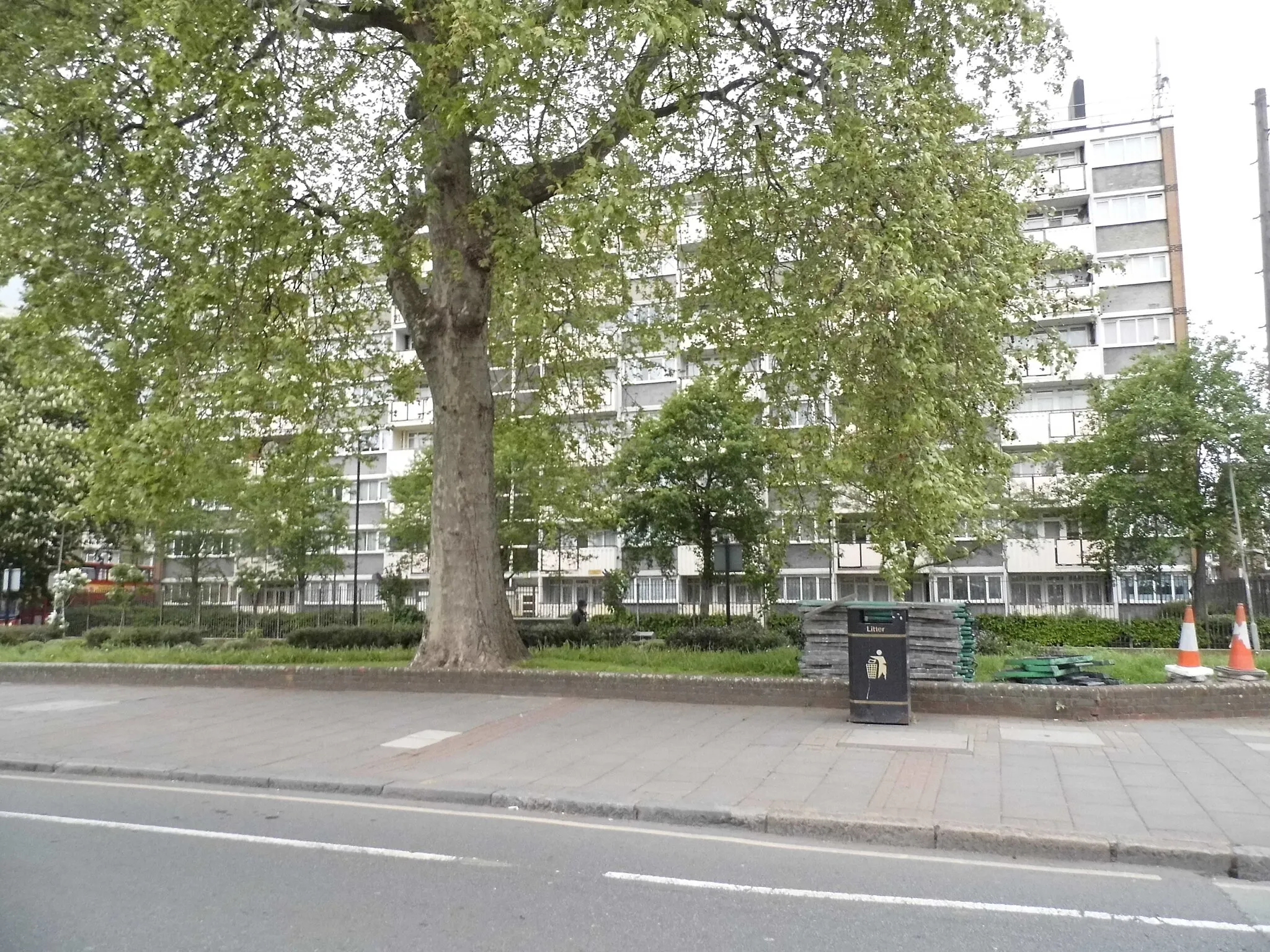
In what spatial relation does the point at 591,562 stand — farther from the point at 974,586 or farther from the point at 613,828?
the point at 613,828

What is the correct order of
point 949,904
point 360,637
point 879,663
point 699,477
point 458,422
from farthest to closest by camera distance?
1. point 699,477
2. point 360,637
3. point 458,422
4. point 879,663
5. point 949,904

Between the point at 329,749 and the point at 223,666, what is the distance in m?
6.06

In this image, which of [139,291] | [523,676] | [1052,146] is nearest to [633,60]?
[139,291]

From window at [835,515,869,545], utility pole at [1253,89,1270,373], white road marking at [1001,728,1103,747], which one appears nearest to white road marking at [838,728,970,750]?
white road marking at [1001,728,1103,747]

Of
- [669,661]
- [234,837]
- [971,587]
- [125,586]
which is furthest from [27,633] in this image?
[971,587]

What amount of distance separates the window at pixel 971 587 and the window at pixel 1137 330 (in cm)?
980

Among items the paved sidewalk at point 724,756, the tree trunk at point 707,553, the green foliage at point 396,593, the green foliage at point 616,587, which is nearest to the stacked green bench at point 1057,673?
the paved sidewalk at point 724,756

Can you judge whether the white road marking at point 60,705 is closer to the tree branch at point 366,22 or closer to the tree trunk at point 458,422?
the tree trunk at point 458,422

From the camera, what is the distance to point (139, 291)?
13211mm

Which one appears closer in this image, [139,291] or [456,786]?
[456,786]

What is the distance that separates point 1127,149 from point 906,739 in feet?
115

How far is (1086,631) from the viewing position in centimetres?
2583

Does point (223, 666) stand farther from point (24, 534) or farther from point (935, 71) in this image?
point (24, 534)

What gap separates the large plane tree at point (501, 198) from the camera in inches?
429
